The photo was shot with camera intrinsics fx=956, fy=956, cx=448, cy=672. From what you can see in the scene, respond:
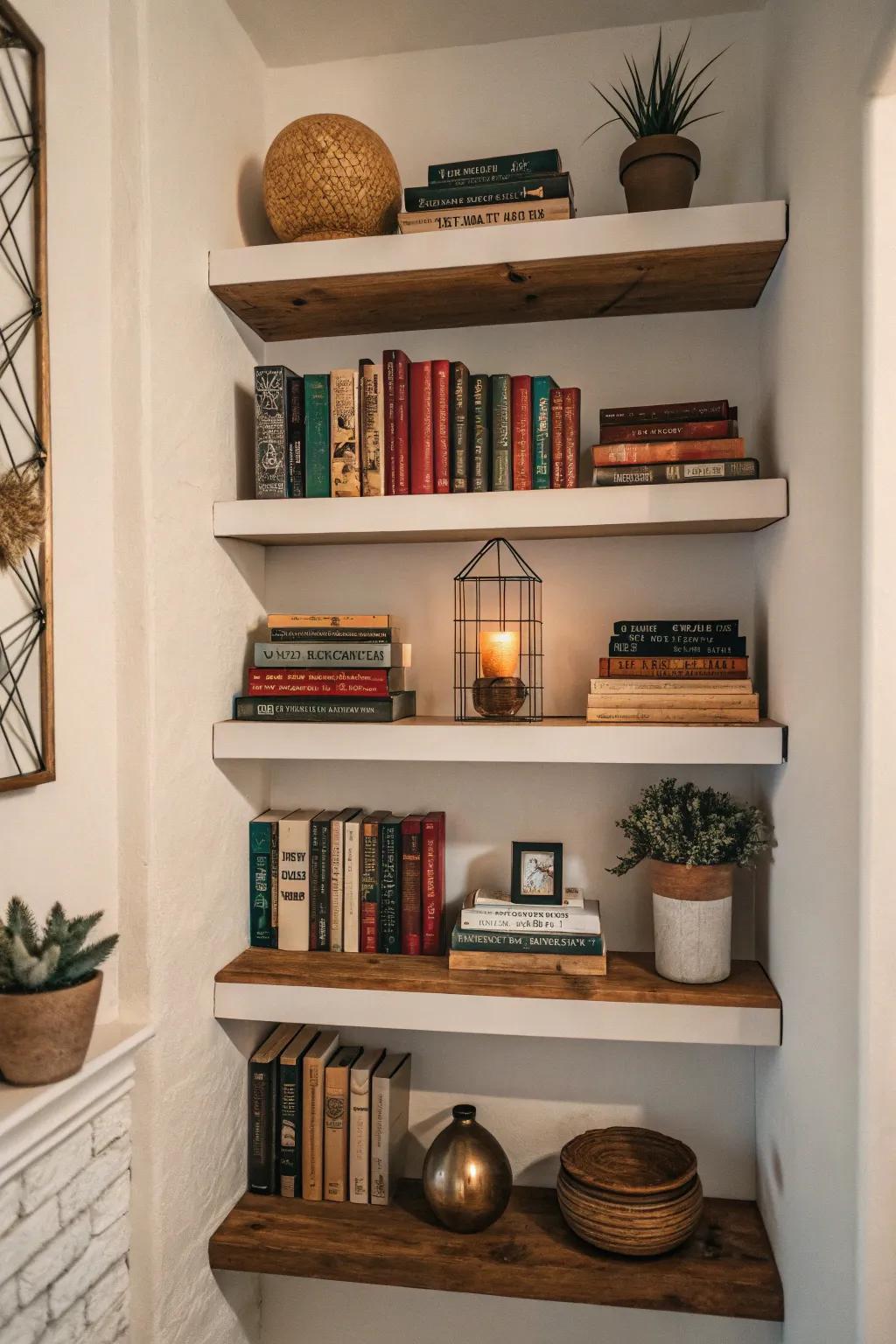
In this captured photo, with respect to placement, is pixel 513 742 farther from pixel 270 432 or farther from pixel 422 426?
pixel 270 432

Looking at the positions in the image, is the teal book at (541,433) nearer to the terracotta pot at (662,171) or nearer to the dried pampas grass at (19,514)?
the terracotta pot at (662,171)

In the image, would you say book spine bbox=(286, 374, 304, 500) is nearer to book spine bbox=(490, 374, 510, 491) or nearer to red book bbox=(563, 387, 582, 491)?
book spine bbox=(490, 374, 510, 491)

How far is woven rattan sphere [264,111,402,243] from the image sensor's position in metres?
1.64

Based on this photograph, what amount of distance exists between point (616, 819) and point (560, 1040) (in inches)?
17.3

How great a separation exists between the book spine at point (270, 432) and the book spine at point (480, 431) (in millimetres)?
341

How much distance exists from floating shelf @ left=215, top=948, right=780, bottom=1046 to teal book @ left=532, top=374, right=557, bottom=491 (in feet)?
2.79

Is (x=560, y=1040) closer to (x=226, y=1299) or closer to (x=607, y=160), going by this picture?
(x=226, y=1299)

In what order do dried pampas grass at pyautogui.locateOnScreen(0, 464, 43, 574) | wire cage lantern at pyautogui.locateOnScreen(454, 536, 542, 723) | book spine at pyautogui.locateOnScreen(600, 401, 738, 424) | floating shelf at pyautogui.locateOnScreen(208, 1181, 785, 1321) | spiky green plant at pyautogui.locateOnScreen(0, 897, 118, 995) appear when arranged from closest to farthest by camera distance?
spiky green plant at pyautogui.locateOnScreen(0, 897, 118, 995)
dried pampas grass at pyautogui.locateOnScreen(0, 464, 43, 574)
floating shelf at pyautogui.locateOnScreen(208, 1181, 785, 1321)
book spine at pyautogui.locateOnScreen(600, 401, 738, 424)
wire cage lantern at pyautogui.locateOnScreen(454, 536, 542, 723)

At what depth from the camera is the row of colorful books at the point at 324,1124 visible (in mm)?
1735

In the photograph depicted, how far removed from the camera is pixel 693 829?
1.60 metres

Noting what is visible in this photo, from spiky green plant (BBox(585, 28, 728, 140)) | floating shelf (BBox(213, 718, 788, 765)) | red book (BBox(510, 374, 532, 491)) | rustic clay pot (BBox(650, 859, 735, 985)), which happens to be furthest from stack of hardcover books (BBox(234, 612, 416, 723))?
spiky green plant (BBox(585, 28, 728, 140))

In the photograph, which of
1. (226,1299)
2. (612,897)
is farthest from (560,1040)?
(226,1299)

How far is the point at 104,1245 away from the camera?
1363mm

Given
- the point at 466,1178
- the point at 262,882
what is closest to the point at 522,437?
the point at 262,882
